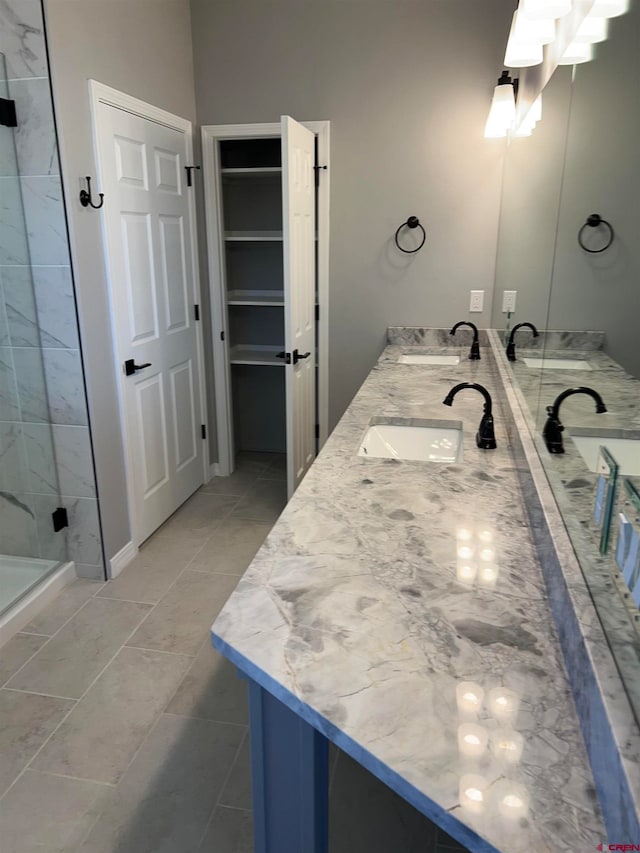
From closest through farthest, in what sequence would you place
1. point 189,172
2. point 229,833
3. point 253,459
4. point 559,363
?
point 559,363, point 229,833, point 189,172, point 253,459

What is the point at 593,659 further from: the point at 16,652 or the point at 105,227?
the point at 105,227

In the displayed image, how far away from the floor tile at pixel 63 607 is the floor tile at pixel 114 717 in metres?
0.38

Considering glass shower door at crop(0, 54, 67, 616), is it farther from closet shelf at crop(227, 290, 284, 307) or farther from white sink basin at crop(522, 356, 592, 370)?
white sink basin at crop(522, 356, 592, 370)

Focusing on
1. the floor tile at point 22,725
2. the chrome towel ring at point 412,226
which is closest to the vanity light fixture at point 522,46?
the chrome towel ring at point 412,226

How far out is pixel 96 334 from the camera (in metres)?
2.62

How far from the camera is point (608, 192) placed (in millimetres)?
1102

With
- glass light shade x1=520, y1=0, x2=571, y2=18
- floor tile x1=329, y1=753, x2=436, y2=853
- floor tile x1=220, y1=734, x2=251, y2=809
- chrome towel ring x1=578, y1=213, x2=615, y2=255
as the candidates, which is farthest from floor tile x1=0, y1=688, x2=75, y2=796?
glass light shade x1=520, y1=0, x2=571, y2=18

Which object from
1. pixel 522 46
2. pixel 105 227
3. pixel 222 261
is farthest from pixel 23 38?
pixel 522 46

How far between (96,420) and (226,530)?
1.03 m

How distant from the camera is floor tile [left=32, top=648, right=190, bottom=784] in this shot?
5.95ft

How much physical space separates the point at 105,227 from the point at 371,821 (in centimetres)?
244

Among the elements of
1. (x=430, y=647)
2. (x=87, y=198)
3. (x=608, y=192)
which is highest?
(x=87, y=198)

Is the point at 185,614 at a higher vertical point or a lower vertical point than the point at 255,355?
lower

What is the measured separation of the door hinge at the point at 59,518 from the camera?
2727 mm
